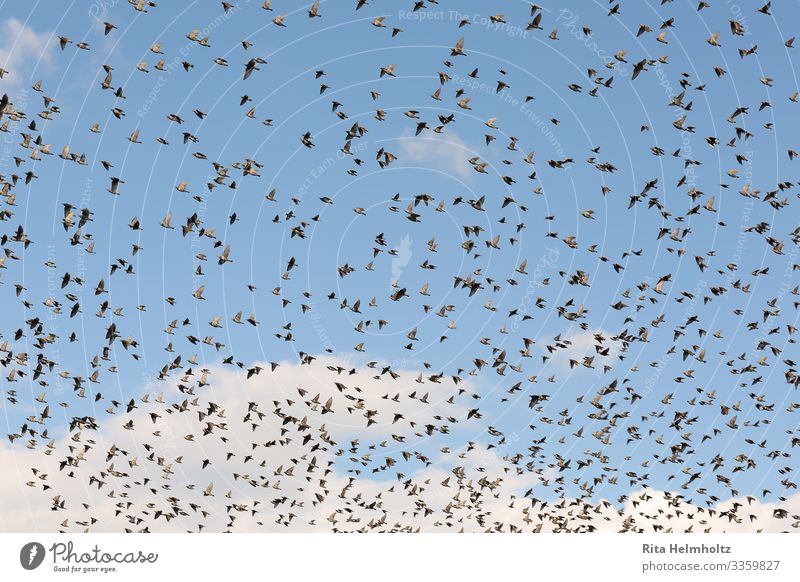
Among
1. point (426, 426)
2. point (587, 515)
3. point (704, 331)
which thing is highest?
point (704, 331)
